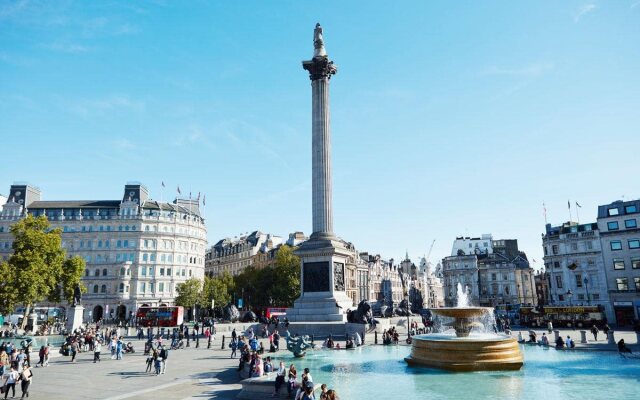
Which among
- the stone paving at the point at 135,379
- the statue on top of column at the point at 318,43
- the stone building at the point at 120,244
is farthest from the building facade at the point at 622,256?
the stone building at the point at 120,244

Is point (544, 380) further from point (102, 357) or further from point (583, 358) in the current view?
point (102, 357)

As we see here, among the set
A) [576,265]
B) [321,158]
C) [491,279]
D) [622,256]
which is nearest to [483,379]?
[321,158]

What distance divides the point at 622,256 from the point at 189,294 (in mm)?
67405

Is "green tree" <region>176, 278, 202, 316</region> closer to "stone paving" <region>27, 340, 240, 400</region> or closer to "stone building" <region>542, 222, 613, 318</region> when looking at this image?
"stone paving" <region>27, 340, 240, 400</region>

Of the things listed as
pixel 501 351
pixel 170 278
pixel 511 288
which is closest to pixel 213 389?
pixel 501 351

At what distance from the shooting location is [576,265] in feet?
213

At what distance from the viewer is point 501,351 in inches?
806

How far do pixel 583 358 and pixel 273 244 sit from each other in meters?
97.0

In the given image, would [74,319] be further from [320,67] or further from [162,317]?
[320,67]

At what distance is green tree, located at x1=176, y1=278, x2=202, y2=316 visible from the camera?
74125 mm

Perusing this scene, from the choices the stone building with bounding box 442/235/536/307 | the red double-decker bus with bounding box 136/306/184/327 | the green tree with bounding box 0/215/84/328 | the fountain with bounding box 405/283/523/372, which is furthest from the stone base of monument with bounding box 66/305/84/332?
the stone building with bounding box 442/235/536/307

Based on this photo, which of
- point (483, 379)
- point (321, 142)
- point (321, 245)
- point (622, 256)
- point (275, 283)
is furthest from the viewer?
point (275, 283)

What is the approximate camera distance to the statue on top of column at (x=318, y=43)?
164 feet

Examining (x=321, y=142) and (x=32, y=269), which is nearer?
(x=321, y=142)
